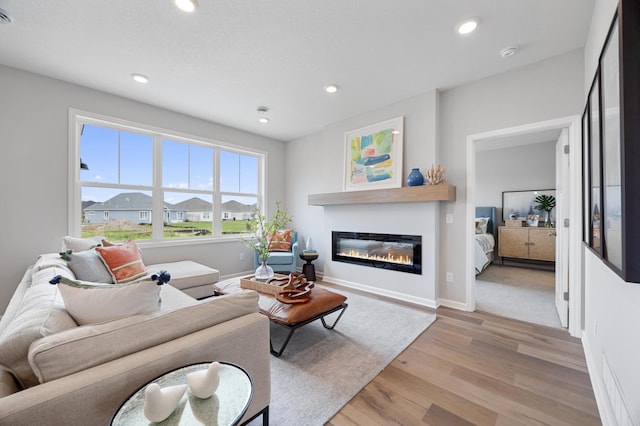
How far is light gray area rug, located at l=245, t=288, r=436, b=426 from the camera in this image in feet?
→ 5.02

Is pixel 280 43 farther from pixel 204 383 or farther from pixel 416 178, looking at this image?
pixel 204 383

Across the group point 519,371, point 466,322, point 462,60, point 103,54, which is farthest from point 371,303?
point 103,54

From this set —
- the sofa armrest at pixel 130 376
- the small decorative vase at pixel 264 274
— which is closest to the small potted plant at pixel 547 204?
the small decorative vase at pixel 264 274

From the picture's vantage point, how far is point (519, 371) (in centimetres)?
186

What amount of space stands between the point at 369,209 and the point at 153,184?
127 inches

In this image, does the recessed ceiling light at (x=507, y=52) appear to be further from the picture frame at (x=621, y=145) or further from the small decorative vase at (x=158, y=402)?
the small decorative vase at (x=158, y=402)

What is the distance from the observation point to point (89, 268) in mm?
2154

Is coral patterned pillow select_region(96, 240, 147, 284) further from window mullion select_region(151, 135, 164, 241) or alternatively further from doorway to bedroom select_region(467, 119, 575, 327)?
doorway to bedroom select_region(467, 119, 575, 327)

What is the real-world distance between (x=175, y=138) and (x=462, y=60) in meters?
3.95

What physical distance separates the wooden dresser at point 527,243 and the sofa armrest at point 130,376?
5548mm

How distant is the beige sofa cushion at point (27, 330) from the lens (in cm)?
81

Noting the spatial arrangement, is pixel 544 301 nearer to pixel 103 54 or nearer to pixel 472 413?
pixel 472 413

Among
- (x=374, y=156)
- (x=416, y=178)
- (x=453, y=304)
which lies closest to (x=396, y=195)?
(x=416, y=178)

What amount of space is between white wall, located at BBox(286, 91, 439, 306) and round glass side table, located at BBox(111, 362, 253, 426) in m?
2.74
